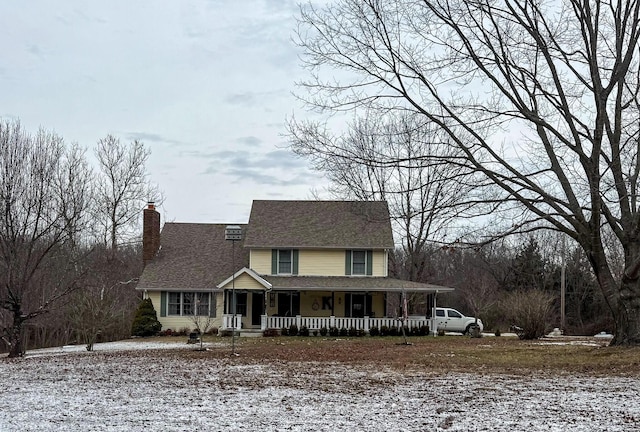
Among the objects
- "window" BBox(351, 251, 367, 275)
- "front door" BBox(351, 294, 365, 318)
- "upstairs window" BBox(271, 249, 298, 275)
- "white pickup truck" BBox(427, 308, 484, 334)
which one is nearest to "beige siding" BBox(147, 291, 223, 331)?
"upstairs window" BBox(271, 249, 298, 275)

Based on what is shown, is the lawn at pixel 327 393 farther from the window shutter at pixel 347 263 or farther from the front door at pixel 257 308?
the front door at pixel 257 308

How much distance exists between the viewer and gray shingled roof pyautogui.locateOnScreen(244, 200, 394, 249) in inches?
1447

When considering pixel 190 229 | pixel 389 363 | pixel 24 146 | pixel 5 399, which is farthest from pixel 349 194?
pixel 5 399

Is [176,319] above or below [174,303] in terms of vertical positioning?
below

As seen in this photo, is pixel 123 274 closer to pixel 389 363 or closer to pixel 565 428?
pixel 389 363

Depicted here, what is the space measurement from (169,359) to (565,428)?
12886 millimetres

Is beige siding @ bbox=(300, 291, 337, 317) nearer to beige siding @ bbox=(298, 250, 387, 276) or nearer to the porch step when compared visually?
beige siding @ bbox=(298, 250, 387, 276)

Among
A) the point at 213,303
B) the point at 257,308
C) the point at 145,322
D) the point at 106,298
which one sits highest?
the point at 106,298

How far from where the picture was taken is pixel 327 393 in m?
12.5

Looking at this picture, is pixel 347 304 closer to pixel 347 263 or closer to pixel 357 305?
pixel 357 305

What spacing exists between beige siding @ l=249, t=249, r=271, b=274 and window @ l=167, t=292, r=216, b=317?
2.77 metres

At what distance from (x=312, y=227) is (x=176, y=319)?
824 cm

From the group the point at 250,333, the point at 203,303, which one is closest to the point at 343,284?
the point at 250,333

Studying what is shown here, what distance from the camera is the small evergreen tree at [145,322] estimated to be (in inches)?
1396
